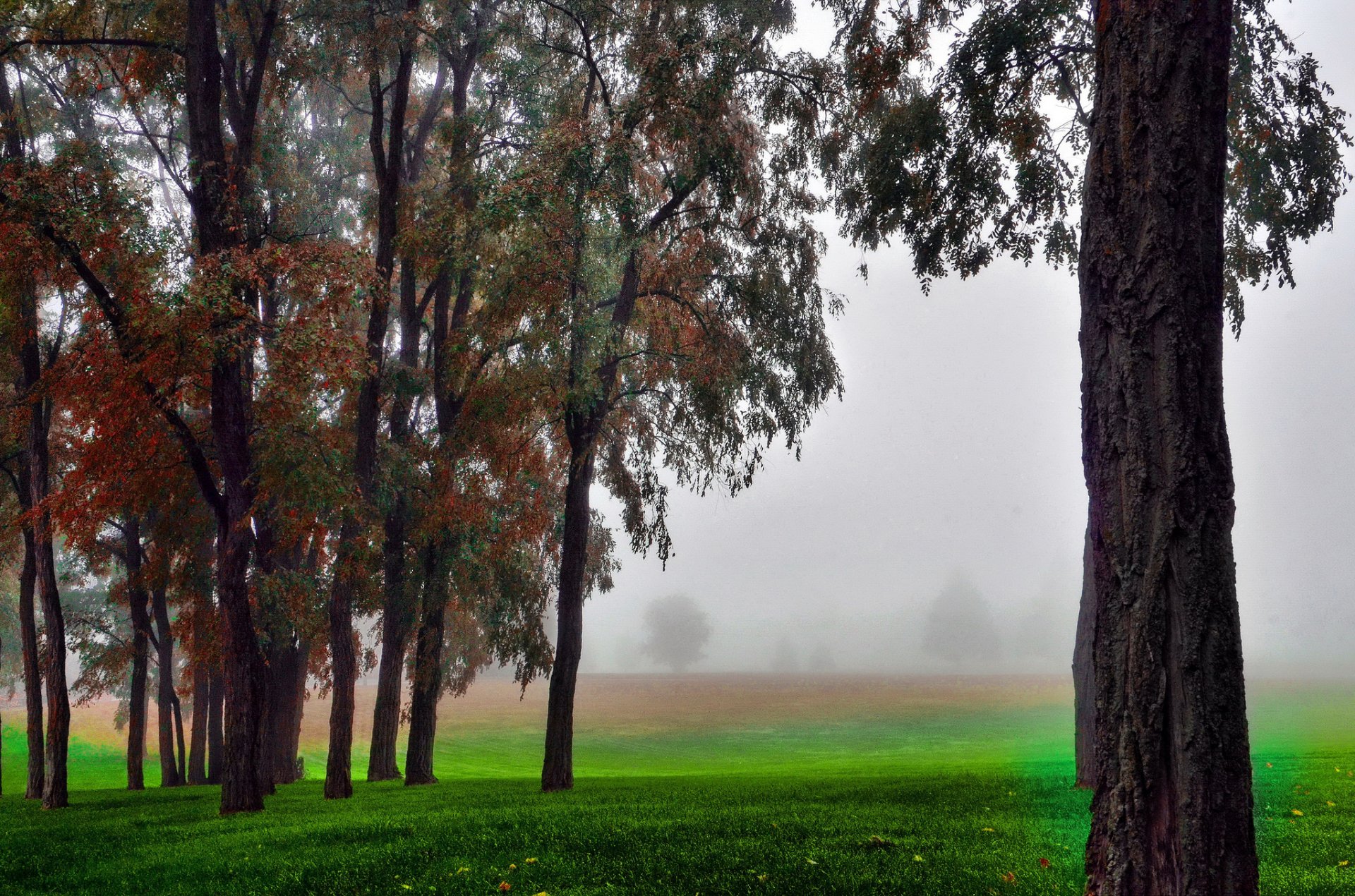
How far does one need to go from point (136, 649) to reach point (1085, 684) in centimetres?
1696

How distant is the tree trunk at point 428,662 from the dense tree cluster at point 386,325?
0.06 meters

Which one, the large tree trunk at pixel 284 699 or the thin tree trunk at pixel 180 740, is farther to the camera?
the thin tree trunk at pixel 180 740

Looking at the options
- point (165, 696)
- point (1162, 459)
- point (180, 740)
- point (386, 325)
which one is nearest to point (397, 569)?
point (386, 325)

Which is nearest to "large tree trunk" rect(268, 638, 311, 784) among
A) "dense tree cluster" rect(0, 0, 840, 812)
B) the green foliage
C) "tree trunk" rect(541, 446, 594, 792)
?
"dense tree cluster" rect(0, 0, 840, 812)

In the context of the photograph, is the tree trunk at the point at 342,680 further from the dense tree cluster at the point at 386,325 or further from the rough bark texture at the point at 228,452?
the rough bark texture at the point at 228,452

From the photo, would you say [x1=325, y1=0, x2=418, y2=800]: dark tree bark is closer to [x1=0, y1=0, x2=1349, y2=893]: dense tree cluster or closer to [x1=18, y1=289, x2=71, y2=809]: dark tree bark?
[x1=0, y1=0, x2=1349, y2=893]: dense tree cluster

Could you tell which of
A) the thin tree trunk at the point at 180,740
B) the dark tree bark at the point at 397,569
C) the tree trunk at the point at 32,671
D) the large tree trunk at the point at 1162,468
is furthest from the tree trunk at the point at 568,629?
the thin tree trunk at the point at 180,740

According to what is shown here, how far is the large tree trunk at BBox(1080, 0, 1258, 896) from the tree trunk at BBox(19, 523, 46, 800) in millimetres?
14989

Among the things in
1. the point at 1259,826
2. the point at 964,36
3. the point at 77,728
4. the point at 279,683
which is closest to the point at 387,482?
the point at 279,683

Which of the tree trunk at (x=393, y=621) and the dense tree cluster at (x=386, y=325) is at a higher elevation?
the dense tree cluster at (x=386, y=325)

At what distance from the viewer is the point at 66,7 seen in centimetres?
1245

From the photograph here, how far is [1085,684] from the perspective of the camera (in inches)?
408

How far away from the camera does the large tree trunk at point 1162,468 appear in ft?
10.9

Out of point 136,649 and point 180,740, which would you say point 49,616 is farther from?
point 180,740
